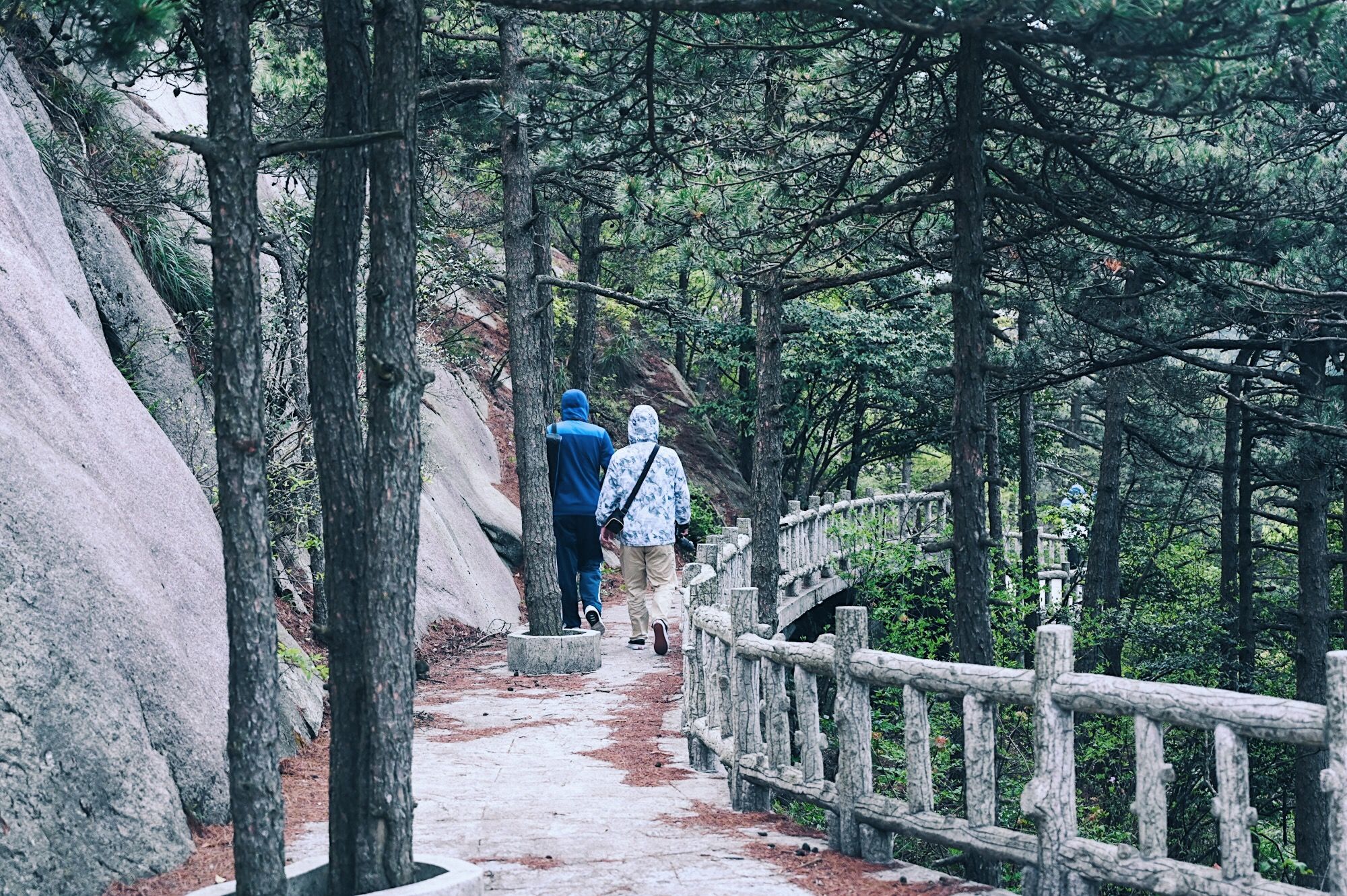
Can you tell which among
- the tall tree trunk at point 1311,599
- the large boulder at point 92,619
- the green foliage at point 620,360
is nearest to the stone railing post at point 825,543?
the tall tree trunk at point 1311,599

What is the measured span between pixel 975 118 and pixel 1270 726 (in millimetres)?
6188

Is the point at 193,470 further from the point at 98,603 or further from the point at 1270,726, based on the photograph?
the point at 1270,726

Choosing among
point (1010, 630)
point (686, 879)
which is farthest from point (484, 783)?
point (1010, 630)

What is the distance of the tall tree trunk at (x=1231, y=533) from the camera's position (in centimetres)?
1391

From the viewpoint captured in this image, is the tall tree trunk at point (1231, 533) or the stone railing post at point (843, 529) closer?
the tall tree trunk at point (1231, 533)

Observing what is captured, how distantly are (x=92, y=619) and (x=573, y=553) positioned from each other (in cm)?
745

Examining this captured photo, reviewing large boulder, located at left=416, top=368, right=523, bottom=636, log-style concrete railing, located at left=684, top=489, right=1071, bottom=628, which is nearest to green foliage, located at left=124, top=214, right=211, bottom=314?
large boulder, located at left=416, top=368, right=523, bottom=636

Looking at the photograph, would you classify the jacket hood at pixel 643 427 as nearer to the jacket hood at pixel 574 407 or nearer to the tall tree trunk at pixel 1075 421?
the jacket hood at pixel 574 407

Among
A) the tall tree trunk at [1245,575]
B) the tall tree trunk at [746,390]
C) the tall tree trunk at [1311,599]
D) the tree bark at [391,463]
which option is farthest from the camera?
the tall tree trunk at [746,390]

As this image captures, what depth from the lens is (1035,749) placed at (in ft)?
17.3

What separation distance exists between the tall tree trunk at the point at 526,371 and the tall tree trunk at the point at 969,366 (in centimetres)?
414

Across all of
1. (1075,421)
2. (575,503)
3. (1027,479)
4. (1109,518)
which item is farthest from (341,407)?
(1075,421)

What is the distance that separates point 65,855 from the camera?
15.3 ft

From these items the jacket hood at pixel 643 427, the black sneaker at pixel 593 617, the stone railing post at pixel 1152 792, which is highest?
the jacket hood at pixel 643 427
